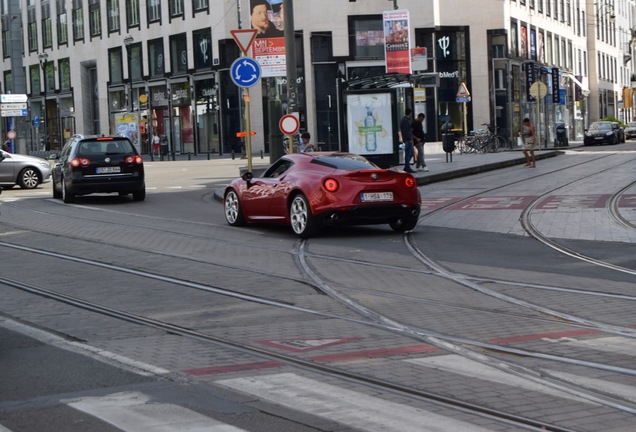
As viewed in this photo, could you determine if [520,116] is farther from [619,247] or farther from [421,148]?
[619,247]

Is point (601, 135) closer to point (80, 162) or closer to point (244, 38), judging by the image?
point (244, 38)

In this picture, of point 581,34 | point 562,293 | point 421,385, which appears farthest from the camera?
point 581,34

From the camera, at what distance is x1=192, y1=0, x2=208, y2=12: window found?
67.1m

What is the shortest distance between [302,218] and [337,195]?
0.72 m

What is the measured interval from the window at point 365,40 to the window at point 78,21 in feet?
83.5

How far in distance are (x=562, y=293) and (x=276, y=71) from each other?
2323cm

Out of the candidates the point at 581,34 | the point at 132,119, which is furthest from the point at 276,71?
the point at 581,34

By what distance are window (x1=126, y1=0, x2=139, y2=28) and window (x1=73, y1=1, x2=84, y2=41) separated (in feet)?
22.3

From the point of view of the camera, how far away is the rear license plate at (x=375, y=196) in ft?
53.6

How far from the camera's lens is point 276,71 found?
3291 cm

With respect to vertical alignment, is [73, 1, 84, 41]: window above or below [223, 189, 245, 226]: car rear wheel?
above

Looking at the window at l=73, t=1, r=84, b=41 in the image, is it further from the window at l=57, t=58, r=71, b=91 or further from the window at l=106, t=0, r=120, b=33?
the window at l=106, t=0, r=120, b=33


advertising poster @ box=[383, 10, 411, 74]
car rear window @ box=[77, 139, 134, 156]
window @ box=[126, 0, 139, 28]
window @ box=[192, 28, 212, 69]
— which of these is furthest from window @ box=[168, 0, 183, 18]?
car rear window @ box=[77, 139, 134, 156]

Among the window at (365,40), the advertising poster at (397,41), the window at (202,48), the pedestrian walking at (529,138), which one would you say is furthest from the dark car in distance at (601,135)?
the pedestrian walking at (529,138)
